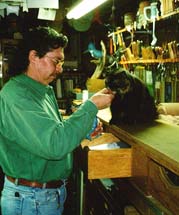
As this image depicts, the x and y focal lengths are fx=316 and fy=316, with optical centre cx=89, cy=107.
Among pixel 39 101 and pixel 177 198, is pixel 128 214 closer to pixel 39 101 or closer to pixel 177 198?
pixel 177 198

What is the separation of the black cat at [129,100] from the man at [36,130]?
78cm

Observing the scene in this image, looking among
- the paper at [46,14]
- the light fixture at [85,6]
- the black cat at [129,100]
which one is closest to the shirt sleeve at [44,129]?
the black cat at [129,100]

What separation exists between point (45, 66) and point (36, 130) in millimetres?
588

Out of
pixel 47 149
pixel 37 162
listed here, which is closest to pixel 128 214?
pixel 37 162

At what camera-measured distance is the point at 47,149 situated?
1.90m

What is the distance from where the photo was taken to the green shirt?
1.92 m

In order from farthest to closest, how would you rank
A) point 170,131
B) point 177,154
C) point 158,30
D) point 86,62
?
1. point 86,62
2. point 158,30
3. point 170,131
4. point 177,154

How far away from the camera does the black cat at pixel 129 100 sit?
3203 millimetres

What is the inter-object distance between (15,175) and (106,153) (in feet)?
2.36

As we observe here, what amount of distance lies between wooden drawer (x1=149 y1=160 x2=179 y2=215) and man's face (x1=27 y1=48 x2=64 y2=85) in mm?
992

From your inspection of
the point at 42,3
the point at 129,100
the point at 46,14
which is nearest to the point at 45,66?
the point at 129,100

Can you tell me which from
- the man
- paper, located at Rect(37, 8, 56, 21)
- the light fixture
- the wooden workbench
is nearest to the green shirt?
the man

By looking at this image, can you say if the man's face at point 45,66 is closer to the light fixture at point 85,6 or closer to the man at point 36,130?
the man at point 36,130

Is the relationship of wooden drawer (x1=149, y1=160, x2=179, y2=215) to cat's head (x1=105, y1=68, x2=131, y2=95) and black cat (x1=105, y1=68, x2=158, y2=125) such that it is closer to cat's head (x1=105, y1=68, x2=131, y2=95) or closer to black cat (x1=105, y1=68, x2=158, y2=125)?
black cat (x1=105, y1=68, x2=158, y2=125)
